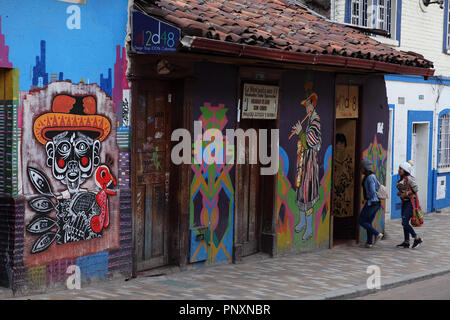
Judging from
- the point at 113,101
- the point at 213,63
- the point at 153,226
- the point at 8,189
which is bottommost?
the point at 153,226

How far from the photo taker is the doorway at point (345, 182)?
1408 centimetres

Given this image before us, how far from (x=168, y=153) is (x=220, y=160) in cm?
97

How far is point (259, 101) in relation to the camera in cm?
1144

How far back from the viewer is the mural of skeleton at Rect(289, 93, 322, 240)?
40.7 ft

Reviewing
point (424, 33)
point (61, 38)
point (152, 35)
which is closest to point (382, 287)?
point (152, 35)

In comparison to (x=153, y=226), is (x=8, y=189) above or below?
above

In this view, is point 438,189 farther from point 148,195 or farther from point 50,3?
point 50,3

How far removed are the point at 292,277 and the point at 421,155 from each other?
1032 cm

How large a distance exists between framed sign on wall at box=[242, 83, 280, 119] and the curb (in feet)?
10.5

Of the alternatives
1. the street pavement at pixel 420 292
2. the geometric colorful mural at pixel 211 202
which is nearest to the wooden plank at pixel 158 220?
the geometric colorful mural at pixel 211 202

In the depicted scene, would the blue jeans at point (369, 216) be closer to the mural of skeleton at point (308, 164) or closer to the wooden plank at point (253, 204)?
the mural of skeleton at point (308, 164)

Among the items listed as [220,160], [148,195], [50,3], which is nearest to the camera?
[50,3]

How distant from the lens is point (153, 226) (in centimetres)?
1002

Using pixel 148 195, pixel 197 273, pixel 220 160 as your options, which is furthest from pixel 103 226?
pixel 220 160
